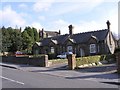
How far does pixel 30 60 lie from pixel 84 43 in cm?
1819

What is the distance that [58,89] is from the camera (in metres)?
14.2

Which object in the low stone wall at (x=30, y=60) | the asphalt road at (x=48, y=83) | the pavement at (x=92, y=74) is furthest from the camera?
the low stone wall at (x=30, y=60)

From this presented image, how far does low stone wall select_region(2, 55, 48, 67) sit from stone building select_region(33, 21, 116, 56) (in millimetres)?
15865

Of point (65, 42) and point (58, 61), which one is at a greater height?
point (65, 42)

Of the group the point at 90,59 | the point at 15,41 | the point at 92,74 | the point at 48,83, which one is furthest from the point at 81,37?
the point at 48,83

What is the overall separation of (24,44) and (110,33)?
3249 cm

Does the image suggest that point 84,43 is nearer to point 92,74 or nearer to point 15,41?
point 92,74

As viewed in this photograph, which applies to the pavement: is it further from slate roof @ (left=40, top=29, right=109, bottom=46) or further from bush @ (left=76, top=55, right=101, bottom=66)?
slate roof @ (left=40, top=29, right=109, bottom=46)

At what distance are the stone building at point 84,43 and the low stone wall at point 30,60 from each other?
52.0 ft

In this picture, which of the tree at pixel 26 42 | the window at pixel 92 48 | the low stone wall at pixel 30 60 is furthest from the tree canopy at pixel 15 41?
the low stone wall at pixel 30 60

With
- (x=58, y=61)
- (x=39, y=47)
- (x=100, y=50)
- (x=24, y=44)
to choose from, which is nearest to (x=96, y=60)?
(x=58, y=61)

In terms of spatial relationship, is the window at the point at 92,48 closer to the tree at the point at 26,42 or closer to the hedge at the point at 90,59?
the hedge at the point at 90,59

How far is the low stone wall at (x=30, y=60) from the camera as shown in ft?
105

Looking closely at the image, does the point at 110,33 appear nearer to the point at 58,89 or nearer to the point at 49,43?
the point at 49,43
